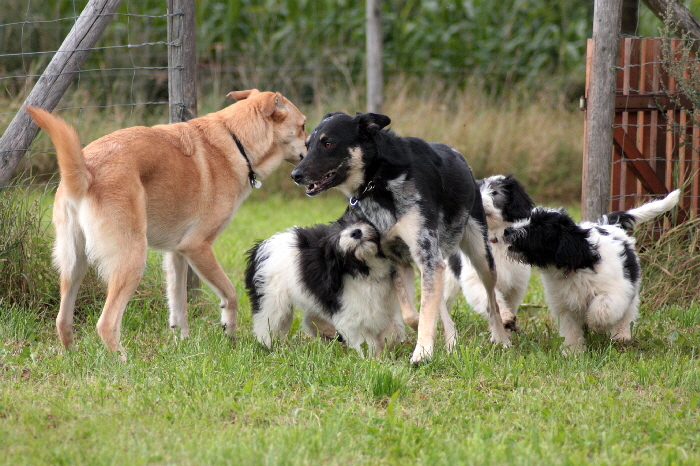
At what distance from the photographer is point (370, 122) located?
15.8ft

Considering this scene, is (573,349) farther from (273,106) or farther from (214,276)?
(273,106)

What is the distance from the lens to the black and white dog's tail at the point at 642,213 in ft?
18.6

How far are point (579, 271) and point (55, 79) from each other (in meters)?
3.96

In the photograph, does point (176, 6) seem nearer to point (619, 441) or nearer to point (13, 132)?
point (13, 132)

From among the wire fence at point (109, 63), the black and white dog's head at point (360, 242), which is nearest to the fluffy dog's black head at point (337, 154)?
the black and white dog's head at point (360, 242)

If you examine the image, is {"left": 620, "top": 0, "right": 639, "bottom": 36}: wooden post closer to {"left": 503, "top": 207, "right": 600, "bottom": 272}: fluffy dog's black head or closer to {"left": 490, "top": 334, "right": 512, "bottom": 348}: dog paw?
{"left": 503, "top": 207, "right": 600, "bottom": 272}: fluffy dog's black head

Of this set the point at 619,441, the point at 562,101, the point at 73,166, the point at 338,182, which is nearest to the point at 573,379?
the point at 619,441

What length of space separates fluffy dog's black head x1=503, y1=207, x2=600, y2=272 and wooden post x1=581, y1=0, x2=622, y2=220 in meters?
1.17

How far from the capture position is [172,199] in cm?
503

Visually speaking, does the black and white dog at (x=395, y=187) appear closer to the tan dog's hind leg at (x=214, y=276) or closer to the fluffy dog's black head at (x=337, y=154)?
the fluffy dog's black head at (x=337, y=154)

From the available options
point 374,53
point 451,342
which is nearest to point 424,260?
point 451,342

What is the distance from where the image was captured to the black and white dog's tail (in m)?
5.67

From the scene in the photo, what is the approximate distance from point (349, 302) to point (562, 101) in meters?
10.3

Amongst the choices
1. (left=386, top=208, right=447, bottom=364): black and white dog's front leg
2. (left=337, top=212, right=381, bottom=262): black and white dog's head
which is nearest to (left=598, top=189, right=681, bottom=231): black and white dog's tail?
(left=386, top=208, right=447, bottom=364): black and white dog's front leg
